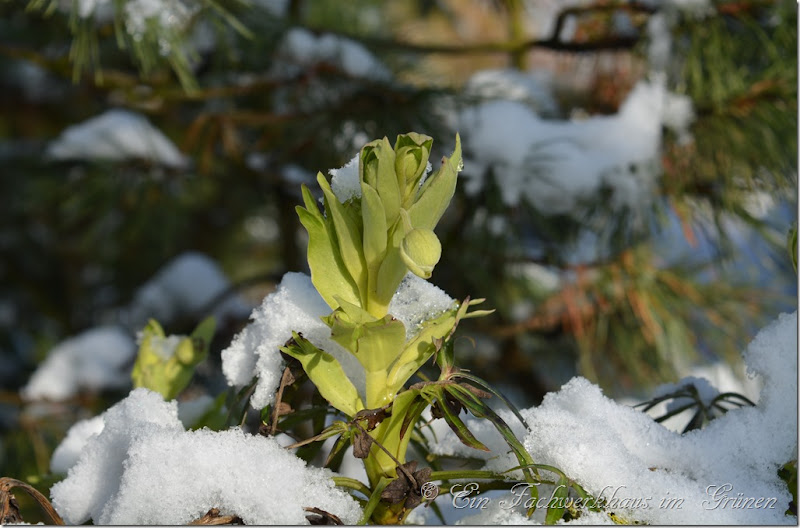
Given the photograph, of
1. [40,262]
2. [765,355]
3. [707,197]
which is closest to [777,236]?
[707,197]

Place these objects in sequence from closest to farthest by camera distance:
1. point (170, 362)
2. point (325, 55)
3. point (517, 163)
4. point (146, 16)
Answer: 1. point (170, 362)
2. point (146, 16)
3. point (517, 163)
4. point (325, 55)

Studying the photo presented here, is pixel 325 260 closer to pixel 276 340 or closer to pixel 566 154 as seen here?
pixel 276 340

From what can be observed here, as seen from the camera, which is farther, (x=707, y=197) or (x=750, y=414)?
(x=707, y=197)

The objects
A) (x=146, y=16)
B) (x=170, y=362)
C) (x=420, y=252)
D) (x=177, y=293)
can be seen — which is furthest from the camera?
(x=177, y=293)

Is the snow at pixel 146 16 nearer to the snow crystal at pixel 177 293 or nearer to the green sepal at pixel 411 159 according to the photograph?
the green sepal at pixel 411 159

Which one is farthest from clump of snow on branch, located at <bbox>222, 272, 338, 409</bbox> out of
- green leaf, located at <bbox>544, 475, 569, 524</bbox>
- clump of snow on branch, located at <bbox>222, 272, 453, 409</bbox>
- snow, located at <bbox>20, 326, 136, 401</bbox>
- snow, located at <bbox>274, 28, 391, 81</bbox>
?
snow, located at <bbox>20, 326, 136, 401</bbox>

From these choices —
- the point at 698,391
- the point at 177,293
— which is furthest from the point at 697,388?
the point at 177,293

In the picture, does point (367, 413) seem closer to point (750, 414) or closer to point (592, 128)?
point (750, 414)
